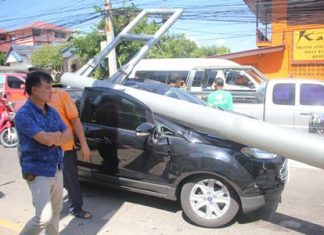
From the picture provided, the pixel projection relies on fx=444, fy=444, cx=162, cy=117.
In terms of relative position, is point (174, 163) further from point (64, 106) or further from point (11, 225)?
point (11, 225)

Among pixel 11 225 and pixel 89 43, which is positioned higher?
pixel 89 43

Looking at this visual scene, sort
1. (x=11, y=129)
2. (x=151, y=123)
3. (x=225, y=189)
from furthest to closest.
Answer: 1. (x=11, y=129)
2. (x=151, y=123)
3. (x=225, y=189)

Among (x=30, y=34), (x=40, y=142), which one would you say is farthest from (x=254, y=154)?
(x=30, y=34)

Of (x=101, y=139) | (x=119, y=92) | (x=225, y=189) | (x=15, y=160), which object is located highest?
(x=119, y=92)

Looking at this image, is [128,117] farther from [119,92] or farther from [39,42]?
[39,42]

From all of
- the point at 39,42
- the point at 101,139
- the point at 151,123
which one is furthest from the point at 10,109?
the point at 39,42

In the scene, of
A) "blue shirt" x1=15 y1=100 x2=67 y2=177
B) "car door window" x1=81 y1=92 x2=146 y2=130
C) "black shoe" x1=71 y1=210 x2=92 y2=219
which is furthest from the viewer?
"car door window" x1=81 y1=92 x2=146 y2=130

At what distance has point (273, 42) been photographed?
21.0 metres

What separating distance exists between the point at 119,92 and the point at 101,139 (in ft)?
2.10

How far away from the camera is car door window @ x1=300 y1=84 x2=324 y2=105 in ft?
31.3

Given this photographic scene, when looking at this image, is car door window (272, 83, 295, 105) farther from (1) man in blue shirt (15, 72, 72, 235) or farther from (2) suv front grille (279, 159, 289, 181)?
(1) man in blue shirt (15, 72, 72, 235)

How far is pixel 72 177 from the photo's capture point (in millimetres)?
5027

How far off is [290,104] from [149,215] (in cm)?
548

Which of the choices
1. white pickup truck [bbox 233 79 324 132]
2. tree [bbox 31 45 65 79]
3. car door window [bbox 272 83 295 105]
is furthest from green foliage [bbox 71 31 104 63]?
car door window [bbox 272 83 295 105]
